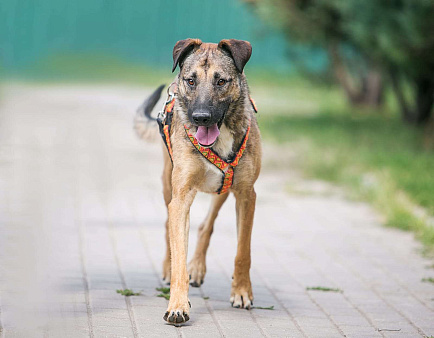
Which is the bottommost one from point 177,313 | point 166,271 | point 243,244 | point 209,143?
point 166,271

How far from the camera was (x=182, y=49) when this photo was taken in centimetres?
478

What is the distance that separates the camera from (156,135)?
20.0 ft

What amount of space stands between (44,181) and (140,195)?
1290 mm

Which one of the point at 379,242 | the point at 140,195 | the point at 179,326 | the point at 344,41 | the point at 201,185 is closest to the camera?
the point at 179,326

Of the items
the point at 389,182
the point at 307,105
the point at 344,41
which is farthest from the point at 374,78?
the point at 389,182

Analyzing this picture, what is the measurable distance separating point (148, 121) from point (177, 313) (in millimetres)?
2129

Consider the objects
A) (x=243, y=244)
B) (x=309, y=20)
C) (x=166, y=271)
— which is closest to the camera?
(x=243, y=244)

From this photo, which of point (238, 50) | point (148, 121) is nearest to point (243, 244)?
point (238, 50)

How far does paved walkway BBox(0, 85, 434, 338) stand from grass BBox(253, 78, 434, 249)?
371 millimetres

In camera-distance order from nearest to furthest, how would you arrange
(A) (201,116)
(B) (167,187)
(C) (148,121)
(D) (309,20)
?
(A) (201,116), (B) (167,187), (C) (148,121), (D) (309,20)

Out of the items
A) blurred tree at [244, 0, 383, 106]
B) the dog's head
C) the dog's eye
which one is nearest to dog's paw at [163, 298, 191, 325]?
the dog's head

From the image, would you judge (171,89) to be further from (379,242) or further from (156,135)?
(379,242)

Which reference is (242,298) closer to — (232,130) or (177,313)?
(177,313)

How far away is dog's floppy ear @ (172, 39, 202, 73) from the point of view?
15.7 ft
